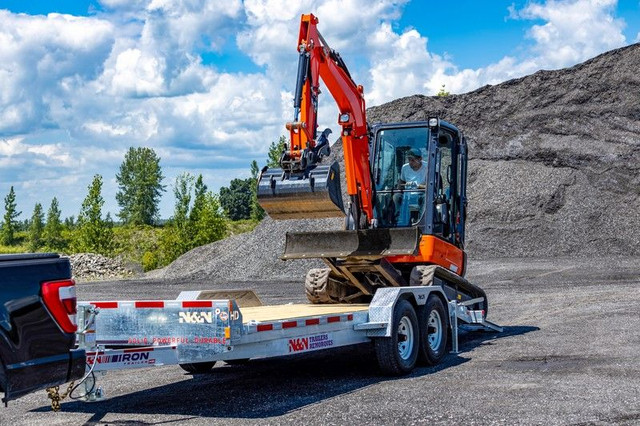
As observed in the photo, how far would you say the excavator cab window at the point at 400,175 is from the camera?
42.8 feet

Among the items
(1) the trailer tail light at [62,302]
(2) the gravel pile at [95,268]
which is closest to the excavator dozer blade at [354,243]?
(1) the trailer tail light at [62,302]

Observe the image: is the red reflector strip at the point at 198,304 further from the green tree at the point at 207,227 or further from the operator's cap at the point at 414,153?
the green tree at the point at 207,227

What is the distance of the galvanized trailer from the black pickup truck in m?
0.71

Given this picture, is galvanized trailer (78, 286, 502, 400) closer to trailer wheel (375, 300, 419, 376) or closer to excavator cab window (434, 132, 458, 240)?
trailer wheel (375, 300, 419, 376)

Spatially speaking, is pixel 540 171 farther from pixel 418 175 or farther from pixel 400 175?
pixel 418 175

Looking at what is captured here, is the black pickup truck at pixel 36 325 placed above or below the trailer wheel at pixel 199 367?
above

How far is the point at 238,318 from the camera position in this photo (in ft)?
26.1

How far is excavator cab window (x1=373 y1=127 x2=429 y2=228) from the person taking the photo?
42.8 ft

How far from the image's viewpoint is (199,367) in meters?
10.8

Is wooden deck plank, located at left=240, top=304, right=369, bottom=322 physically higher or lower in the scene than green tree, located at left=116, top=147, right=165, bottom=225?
lower

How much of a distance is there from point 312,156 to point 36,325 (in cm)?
612

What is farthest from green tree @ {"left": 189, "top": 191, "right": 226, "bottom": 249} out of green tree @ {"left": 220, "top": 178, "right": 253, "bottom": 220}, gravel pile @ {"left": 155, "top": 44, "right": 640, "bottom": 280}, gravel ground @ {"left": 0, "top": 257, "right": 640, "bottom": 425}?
gravel ground @ {"left": 0, "top": 257, "right": 640, "bottom": 425}

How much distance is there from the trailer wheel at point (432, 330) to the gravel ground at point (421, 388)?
182 millimetres

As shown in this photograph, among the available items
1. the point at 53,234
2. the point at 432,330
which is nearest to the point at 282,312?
the point at 432,330
